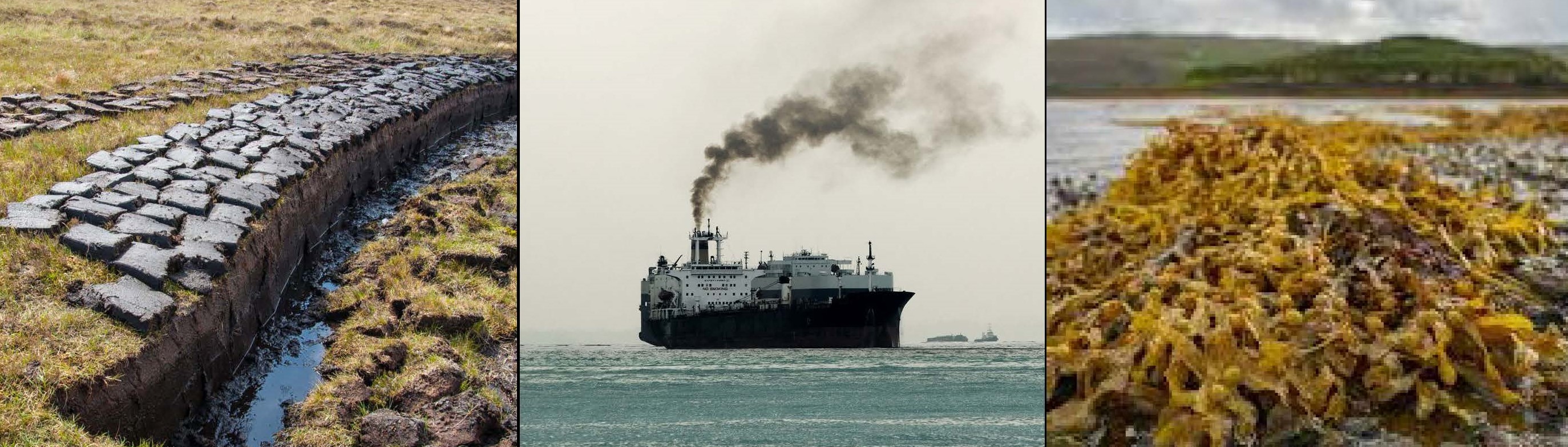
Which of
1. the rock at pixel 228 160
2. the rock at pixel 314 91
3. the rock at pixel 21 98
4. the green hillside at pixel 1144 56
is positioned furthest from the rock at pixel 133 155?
the green hillside at pixel 1144 56

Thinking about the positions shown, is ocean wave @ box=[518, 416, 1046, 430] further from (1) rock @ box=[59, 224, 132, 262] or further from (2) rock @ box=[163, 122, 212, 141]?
(2) rock @ box=[163, 122, 212, 141]

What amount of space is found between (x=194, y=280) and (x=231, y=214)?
0.50 m

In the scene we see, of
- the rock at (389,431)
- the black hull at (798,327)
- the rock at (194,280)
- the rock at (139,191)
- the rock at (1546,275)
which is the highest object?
the rock at (139,191)

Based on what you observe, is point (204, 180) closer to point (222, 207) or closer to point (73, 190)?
point (222, 207)

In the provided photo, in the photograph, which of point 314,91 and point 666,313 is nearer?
→ point 666,313

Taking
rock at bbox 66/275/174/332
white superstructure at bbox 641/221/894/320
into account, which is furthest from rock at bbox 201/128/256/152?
white superstructure at bbox 641/221/894/320

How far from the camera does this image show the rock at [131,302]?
150 inches

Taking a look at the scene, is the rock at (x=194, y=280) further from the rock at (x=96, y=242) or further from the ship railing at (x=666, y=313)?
the ship railing at (x=666, y=313)

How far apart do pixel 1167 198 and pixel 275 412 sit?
3.16 meters

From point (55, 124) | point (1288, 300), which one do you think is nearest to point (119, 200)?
point (55, 124)

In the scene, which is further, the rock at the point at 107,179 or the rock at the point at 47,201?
the rock at the point at 107,179

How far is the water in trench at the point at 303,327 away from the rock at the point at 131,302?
0.37 metres

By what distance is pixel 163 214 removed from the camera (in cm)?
434

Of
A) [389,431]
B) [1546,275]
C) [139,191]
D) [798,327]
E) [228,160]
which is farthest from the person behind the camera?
[798,327]
